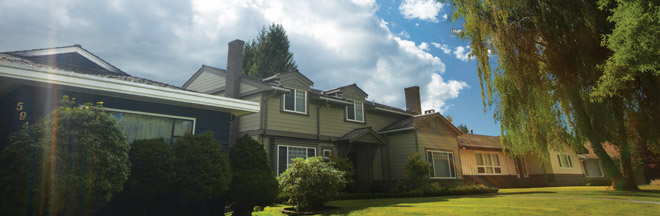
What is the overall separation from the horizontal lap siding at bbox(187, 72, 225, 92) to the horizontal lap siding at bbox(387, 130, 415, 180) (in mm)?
10740

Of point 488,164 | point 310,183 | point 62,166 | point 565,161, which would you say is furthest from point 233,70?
point 565,161

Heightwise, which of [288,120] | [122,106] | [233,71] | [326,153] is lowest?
[326,153]

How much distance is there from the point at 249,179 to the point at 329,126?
10394 mm

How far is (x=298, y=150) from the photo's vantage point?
17.5m

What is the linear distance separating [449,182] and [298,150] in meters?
9.83

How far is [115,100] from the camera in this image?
8.62 meters

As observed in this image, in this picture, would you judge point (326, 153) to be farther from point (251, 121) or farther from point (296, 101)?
point (251, 121)

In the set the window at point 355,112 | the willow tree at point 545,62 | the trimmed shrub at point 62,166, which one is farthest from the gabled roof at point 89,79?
the window at point 355,112

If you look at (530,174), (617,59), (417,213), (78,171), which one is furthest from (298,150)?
(530,174)

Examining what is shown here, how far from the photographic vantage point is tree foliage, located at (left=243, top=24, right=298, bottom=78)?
37781 mm

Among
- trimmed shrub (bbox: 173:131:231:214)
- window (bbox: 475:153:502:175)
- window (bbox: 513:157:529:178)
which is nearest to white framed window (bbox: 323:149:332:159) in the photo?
trimmed shrub (bbox: 173:131:231:214)

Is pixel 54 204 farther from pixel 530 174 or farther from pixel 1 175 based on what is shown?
pixel 530 174

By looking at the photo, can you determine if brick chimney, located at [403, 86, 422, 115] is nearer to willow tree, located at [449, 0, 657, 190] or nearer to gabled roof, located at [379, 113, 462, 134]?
gabled roof, located at [379, 113, 462, 134]

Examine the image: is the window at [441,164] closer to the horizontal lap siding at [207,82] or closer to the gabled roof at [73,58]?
the horizontal lap siding at [207,82]
